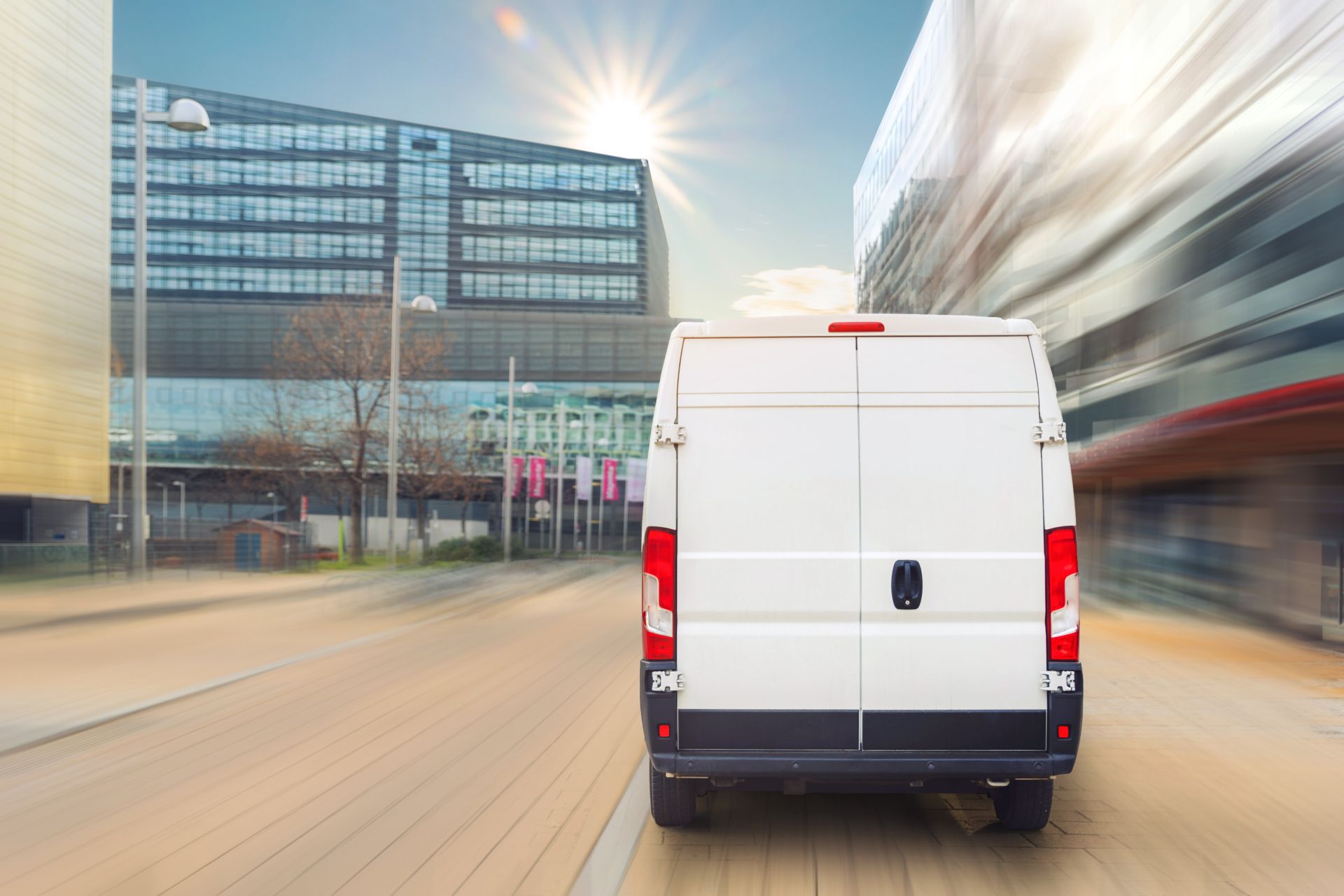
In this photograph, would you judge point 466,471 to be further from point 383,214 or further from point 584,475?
point 383,214

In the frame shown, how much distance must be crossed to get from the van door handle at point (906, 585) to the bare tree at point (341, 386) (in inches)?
1280

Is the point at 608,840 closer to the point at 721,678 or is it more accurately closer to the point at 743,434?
the point at 721,678

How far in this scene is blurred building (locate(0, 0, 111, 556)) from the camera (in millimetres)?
32000

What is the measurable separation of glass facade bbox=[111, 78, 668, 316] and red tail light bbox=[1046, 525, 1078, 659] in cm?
8895

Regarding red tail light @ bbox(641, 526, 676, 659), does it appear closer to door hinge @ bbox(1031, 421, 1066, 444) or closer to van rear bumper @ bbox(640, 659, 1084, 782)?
van rear bumper @ bbox(640, 659, 1084, 782)

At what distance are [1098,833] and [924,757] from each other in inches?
57.5

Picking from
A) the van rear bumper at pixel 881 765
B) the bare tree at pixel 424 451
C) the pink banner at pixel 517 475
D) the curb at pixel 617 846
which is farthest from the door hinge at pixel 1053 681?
A: the pink banner at pixel 517 475

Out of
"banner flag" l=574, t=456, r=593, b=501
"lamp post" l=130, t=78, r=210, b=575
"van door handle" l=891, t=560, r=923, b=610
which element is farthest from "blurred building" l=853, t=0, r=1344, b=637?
"banner flag" l=574, t=456, r=593, b=501

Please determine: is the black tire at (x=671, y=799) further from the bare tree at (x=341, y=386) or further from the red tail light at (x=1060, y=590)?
the bare tree at (x=341, y=386)

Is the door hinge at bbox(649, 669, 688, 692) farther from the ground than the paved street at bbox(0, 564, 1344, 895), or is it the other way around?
the door hinge at bbox(649, 669, 688, 692)

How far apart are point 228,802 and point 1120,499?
77.6 feet

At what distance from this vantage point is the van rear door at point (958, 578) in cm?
500

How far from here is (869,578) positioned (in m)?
5.05

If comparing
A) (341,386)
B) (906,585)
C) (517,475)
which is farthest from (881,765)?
(517,475)
